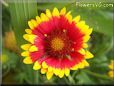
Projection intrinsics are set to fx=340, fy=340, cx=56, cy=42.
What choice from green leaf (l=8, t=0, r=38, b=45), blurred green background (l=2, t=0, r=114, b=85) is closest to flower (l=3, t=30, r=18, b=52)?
blurred green background (l=2, t=0, r=114, b=85)

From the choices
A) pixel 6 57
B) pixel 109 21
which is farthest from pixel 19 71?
pixel 109 21

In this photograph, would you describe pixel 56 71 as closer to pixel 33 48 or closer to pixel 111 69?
pixel 33 48

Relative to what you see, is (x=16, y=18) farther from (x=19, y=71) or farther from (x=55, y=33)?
(x=19, y=71)

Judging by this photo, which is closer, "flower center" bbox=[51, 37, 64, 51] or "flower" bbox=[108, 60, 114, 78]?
"flower center" bbox=[51, 37, 64, 51]

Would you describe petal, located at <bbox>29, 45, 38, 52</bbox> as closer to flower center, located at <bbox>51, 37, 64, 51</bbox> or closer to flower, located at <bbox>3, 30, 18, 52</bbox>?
flower center, located at <bbox>51, 37, 64, 51</bbox>

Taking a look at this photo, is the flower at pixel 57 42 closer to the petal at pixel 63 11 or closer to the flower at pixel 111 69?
the petal at pixel 63 11

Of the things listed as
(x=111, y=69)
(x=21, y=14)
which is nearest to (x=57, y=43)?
(x=21, y=14)

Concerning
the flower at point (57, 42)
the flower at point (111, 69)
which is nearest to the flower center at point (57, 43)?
the flower at point (57, 42)

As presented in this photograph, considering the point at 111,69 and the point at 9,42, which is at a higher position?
the point at 9,42
